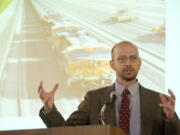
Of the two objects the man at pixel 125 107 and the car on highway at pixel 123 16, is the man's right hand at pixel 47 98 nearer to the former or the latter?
the man at pixel 125 107

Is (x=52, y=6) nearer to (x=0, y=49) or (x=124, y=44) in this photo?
(x=0, y=49)

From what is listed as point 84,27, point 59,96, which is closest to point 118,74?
point 59,96

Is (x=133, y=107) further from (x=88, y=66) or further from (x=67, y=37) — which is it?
(x=67, y=37)

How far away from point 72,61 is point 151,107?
2.35 m

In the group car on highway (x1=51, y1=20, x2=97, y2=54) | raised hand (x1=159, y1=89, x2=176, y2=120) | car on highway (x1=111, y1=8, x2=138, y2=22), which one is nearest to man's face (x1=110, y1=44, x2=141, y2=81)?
raised hand (x1=159, y1=89, x2=176, y2=120)

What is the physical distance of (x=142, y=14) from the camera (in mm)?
4664

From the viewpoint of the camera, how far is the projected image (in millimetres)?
4418

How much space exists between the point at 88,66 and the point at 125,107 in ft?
7.45

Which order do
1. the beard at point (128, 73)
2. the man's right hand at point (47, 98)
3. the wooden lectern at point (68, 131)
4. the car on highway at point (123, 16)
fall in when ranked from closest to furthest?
the wooden lectern at point (68, 131)
the man's right hand at point (47, 98)
the beard at point (128, 73)
the car on highway at point (123, 16)

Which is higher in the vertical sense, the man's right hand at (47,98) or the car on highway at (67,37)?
the man's right hand at (47,98)

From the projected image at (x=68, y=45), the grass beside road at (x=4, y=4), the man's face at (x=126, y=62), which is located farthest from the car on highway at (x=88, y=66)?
the man's face at (x=126, y=62)

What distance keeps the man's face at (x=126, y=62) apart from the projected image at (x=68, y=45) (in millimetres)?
2056

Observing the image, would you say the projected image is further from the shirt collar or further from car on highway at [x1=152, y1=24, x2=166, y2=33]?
the shirt collar

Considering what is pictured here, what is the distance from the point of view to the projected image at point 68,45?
4.42 m
